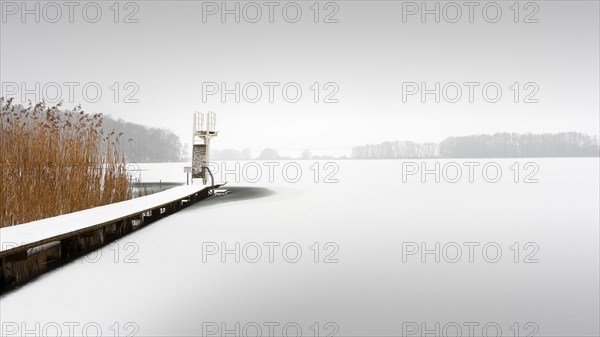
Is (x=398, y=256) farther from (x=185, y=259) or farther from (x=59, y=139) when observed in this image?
(x=59, y=139)

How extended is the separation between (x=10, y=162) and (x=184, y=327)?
4.18m

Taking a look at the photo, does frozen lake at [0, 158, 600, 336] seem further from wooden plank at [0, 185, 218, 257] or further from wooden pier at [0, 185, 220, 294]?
wooden plank at [0, 185, 218, 257]

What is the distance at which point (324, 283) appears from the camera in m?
4.76

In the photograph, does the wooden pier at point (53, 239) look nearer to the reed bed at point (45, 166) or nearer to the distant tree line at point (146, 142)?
the reed bed at point (45, 166)

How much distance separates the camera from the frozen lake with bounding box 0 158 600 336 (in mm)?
3621

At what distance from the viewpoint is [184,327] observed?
11.6 ft

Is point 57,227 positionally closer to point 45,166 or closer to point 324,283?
point 45,166

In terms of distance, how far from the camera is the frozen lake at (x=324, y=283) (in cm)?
362

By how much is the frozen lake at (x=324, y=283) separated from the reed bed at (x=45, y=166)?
3.64 ft

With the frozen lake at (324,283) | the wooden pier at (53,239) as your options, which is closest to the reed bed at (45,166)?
the wooden pier at (53,239)

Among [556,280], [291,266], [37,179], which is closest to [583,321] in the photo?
[556,280]

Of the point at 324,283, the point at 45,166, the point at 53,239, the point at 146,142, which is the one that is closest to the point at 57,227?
the point at 53,239

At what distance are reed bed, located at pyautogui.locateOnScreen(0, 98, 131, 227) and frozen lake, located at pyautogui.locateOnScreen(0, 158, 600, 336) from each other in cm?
111

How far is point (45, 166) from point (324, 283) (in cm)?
445
